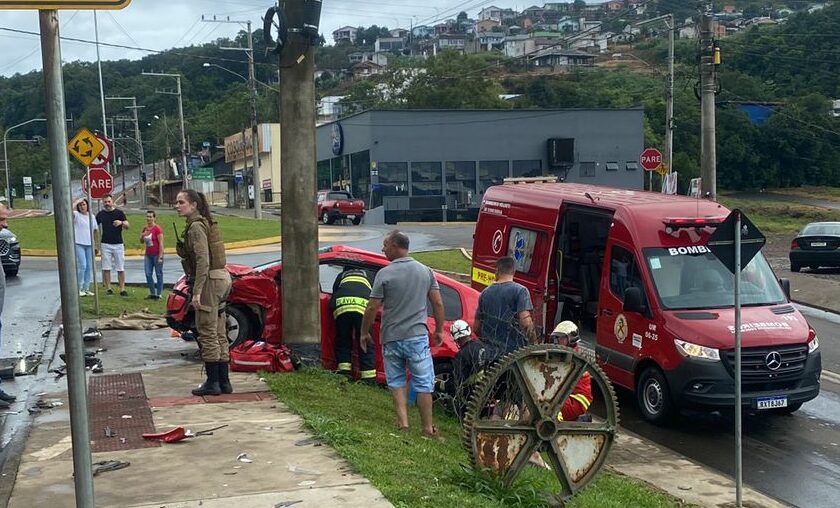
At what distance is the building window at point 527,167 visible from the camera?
5547 cm

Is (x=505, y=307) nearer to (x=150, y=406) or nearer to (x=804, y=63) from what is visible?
(x=150, y=406)

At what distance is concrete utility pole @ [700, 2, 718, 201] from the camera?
21891 millimetres

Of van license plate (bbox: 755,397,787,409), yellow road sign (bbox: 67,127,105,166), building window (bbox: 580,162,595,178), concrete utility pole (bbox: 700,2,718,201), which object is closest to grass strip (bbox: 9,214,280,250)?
yellow road sign (bbox: 67,127,105,166)

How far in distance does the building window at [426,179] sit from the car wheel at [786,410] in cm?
4367

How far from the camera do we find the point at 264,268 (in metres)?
11.4

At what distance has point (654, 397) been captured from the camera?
1011 cm

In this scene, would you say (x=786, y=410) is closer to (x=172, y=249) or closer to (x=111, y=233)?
(x=111, y=233)

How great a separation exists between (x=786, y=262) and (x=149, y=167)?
120 metres

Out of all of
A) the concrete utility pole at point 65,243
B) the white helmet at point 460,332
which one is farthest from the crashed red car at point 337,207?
the concrete utility pole at point 65,243

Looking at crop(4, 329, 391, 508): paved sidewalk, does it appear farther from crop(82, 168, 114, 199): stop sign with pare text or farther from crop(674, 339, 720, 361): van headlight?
crop(82, 168, 114, 199): stop sign with pare text

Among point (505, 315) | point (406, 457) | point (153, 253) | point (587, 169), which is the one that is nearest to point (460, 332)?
point (505, 315)

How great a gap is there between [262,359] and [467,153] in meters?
45.1

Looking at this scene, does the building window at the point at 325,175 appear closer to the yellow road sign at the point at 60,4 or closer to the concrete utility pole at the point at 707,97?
the concrete utility pole at the point at 707,97

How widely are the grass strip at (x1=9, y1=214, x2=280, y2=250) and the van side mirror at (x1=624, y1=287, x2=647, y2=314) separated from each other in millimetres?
20587
